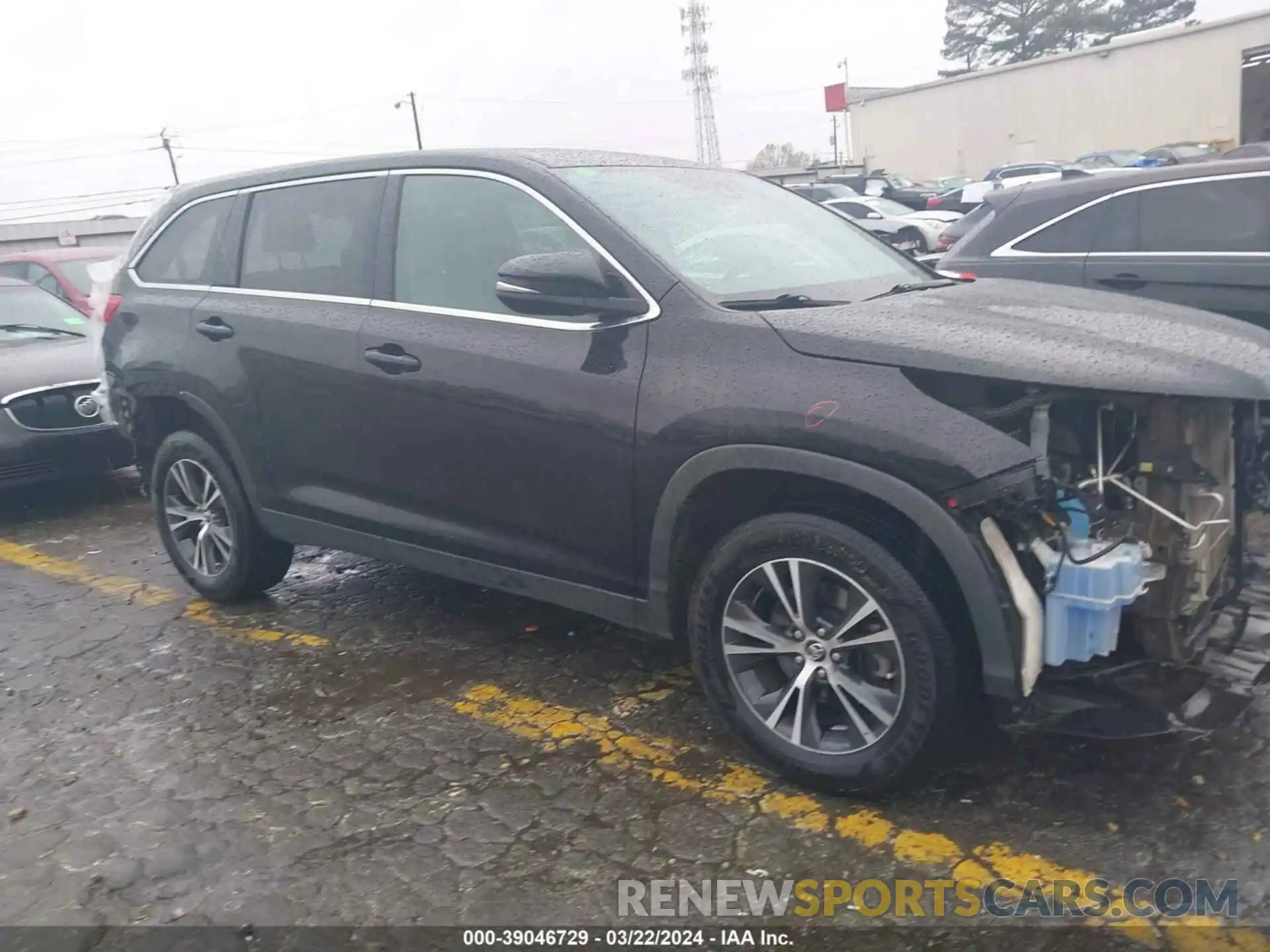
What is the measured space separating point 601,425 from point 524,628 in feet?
4.79

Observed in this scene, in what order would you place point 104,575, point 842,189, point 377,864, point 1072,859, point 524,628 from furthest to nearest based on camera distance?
point 842,189, point 104,575, point 524,628, point 377,864, point 1072,859

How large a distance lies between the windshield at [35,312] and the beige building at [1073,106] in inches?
1455

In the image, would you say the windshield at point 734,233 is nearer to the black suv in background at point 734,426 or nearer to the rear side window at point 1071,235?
the black suv in background at point 734,426

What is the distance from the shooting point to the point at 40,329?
7.79 meters

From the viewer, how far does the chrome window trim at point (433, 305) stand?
3398 mm

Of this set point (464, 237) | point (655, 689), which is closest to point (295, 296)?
point (464, 237)

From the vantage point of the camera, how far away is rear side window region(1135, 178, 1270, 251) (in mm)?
5602

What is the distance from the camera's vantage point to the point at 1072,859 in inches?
110

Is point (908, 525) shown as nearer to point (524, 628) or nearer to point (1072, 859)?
point (1072, 859)

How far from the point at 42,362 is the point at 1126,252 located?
651 centimetres

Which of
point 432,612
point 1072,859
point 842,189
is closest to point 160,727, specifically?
point 432,612

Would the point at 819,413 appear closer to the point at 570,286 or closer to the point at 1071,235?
the point at 570,286

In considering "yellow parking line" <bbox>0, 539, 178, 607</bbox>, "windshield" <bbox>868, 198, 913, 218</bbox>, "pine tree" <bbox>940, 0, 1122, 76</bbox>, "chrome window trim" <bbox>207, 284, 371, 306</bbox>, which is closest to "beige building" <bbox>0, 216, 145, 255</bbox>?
"windshield" <bbox>868, 198, 913, 218</bbox>

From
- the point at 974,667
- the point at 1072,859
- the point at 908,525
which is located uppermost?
the point at 908,525
